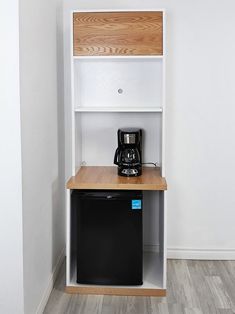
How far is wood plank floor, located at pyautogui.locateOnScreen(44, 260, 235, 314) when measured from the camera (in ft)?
8.69

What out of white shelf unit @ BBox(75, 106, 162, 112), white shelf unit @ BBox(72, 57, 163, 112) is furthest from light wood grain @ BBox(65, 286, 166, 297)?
white shelf unit @ BBox(72, 57, 163, 112)

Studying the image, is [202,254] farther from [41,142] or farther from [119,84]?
[41,142]

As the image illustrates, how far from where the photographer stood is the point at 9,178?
2.15 metres

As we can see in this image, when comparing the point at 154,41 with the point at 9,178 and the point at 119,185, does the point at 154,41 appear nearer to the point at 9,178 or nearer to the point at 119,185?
the point at 119,185

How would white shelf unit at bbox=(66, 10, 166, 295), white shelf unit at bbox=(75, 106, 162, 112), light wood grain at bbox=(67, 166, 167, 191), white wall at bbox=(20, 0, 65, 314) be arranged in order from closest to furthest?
1. white wall at bbox=(20, 0, 65, 314)
2. light wood grain at bbox=(67, 166, 167, 191)
3. white shelf unit at bbox=(75, 106, 162, 112)
4. white shelf unit at bbox=(66, 10, 166, 295)

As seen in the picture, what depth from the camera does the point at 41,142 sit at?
2607mm

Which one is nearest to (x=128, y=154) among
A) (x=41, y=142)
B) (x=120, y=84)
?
(x=120, y=84)

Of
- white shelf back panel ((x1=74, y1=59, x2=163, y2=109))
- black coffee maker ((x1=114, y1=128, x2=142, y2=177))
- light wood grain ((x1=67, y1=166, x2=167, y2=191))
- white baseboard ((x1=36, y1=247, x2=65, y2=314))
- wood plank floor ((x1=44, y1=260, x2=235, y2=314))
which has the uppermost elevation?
white shelf back panel ((x1=74, y1=59, x2=163, y2=109))

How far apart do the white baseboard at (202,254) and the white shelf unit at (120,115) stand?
0.13 meters

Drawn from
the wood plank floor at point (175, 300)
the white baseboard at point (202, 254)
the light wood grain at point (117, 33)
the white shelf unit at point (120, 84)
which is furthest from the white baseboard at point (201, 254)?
the light wood grain at point (117, 33)

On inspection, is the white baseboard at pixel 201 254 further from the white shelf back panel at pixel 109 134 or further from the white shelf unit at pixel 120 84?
the white shelf unit at pixel 120 84

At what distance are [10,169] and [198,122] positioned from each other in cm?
161

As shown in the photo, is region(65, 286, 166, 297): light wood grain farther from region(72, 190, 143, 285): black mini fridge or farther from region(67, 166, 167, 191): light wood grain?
region(67, 166, 167, 191): light wood grain

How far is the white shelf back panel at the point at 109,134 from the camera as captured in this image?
3.34 metres
